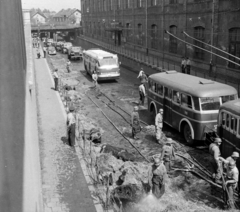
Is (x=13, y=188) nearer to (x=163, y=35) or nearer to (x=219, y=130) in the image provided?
(x=219, y=130)

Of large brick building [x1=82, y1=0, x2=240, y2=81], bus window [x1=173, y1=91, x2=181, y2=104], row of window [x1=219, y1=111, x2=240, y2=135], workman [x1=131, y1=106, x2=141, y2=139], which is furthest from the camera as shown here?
large brick building [x1=82, y1=0, x2=240, y2=81]

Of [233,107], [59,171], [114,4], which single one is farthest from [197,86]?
[114,4]

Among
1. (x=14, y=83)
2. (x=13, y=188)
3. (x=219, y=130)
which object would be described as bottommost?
(x=219, y=130)

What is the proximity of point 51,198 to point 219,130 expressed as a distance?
575 centimetres

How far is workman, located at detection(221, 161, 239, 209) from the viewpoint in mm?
8883

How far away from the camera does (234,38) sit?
80.0ft

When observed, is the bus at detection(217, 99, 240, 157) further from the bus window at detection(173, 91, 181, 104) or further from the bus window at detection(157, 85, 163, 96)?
the bus window at detection(157, 85, 163, 96)

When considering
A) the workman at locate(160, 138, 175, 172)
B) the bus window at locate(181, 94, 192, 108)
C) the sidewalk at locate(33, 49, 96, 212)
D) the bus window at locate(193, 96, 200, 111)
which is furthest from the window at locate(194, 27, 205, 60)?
the workman at locate(160, 138, 175, 172)

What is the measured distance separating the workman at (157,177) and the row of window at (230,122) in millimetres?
2619

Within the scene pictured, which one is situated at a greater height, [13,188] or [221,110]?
[13,188]

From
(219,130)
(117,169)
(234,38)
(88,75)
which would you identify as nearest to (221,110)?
(219,130)

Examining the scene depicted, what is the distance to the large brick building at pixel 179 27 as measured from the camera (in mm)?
24875

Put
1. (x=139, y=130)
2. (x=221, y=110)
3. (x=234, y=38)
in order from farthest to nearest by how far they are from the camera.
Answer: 1. (x=234, y=38)
2. (x=139, y=130)
3. (x=221, y=110)

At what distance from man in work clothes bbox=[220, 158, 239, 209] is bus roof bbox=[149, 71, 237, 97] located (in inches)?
185
